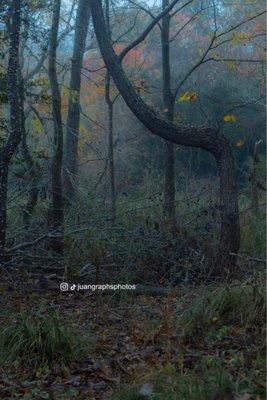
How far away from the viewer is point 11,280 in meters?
9.38

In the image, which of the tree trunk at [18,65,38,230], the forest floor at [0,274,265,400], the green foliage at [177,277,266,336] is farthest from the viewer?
the tree trunk at [18,65,38,230]

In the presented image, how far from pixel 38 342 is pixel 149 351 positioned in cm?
117

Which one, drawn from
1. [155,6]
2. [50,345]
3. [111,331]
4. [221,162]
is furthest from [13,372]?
[155,6]

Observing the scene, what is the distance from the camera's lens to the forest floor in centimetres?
545

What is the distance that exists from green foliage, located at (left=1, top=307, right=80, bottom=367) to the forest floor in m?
0.01

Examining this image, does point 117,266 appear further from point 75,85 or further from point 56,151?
point 75,85

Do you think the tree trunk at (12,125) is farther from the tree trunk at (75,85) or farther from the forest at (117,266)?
the tree trunk at (75,85)

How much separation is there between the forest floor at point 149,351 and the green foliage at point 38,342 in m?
0.01

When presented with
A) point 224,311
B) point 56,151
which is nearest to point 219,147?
point 56,151

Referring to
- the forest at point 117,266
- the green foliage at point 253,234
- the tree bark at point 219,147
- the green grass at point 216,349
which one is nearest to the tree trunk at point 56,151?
the forest at point 117,266

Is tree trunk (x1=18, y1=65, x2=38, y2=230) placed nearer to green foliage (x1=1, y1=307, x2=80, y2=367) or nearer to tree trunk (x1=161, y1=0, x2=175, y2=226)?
tree trunk (x1=161, y1=0, x2=175, y2=226)

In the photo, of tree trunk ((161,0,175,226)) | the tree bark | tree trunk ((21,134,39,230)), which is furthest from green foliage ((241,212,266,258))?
tree trunk ((21,134,39,230))

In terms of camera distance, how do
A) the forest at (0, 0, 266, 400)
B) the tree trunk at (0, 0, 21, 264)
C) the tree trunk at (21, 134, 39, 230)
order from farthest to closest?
the tree trunk at (21, 134, 39, 230) < the tree trunk at (0, 0, 21, 264) < the forest at (0, 0, 266, 400)

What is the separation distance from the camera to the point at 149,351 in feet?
22.4
